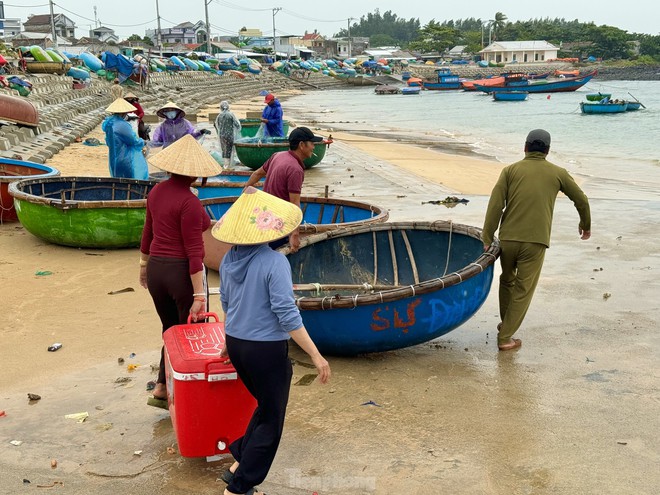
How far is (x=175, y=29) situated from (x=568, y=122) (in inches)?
4016

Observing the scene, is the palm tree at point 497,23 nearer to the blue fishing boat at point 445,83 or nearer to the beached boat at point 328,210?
the blue fishing boat at point 445,83

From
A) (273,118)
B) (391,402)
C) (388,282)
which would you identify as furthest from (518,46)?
(391,402)

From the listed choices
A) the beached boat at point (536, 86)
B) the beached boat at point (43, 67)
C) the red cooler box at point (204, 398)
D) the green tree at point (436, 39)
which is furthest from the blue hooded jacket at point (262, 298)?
the green tree at point (436, 39)

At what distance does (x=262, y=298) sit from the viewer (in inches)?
135

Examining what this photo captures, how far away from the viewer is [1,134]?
51.8 ft

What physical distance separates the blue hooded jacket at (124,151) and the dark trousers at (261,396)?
7220 mm

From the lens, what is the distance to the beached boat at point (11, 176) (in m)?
10.1

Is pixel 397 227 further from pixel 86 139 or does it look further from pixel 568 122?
pixel 568 122

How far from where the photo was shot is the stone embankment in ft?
54.5

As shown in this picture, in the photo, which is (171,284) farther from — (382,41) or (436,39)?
(382,41)

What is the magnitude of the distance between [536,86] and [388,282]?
223 feet

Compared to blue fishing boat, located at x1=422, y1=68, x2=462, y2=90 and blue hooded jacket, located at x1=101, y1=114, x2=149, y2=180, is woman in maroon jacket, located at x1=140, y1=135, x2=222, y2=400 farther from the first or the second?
blue fishing boat, located at x1=422, y1=68, x2=462, y2=90

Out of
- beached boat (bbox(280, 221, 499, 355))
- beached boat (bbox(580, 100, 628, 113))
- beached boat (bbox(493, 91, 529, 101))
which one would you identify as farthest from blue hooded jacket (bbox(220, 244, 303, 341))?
beached boat (bbox(493, 91, 529, 101))

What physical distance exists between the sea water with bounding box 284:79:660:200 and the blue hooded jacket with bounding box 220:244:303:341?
12311 mm
